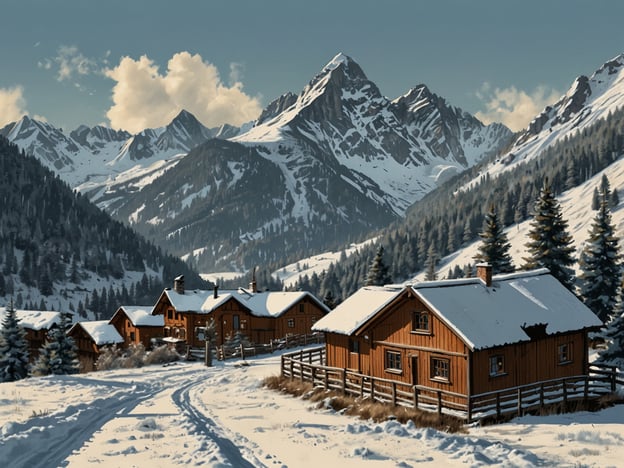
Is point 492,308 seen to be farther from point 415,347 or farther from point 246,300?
point 246,300

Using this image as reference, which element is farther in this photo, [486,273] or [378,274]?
[378,274]

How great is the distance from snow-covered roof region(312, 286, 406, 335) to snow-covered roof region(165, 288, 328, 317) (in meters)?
34.1

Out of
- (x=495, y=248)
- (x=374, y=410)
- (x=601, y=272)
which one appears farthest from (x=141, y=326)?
(x=374, y=410)

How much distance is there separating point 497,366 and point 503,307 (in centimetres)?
323

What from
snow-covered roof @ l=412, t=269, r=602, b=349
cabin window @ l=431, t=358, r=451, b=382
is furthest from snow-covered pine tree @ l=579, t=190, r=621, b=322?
cabin window @ l=431, t=358, r=451, b=382

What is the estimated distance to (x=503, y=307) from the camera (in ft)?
102

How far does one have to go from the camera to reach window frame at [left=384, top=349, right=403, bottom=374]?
3231 centimetres

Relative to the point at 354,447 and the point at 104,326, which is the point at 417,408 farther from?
the point at 104,326

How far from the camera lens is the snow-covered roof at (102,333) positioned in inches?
3362

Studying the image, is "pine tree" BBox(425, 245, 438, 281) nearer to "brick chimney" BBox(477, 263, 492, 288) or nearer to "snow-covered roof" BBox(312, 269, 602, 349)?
"snow-covered roof" BBox(312, 269, 602, 349)

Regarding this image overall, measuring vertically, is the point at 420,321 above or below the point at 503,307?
below

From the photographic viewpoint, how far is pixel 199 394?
107 feet

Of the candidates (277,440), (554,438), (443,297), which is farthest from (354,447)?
(443,297)

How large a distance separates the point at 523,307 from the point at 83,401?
23172 millimetres
